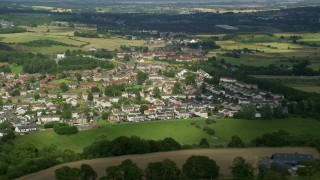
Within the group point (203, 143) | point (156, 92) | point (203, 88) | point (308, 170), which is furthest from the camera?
point (203, 88)

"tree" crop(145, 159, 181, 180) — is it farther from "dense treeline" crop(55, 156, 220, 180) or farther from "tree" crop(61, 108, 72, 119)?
"tree" crop(61, 108, 72, 119)

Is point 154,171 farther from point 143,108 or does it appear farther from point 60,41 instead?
point 60,41

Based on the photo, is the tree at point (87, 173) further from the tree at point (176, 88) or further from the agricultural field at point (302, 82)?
the agricultural field at point (302, 82)

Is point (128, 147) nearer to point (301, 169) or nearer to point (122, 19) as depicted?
point (301, 169)

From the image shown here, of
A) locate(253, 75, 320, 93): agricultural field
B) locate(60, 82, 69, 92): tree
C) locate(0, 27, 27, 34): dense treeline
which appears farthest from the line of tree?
locate(253, 75, 320, 93): agricultural field

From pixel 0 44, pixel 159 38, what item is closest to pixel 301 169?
pixel 0 44

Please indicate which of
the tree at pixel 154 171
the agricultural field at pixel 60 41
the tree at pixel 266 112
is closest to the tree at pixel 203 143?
the tree at pixel 154 171

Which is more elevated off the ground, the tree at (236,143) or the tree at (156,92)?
the tree at (236,143)

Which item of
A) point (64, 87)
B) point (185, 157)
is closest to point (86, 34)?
point (64, 87)
